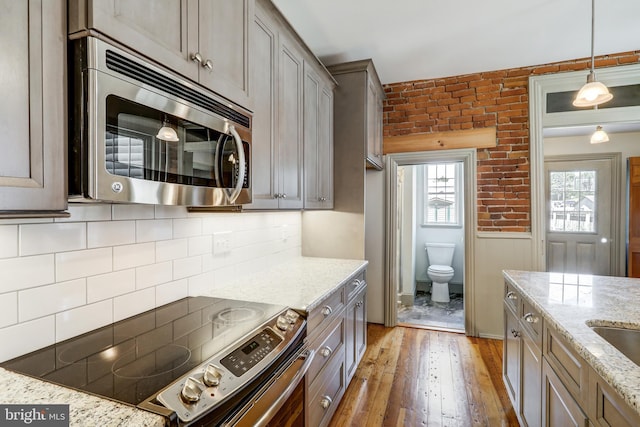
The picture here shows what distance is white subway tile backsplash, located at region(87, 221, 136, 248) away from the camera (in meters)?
1.17

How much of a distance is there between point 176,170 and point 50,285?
1.83ft

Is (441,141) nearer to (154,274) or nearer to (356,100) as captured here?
(356,100)

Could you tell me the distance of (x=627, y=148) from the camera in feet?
12.2

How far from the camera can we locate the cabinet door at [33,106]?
659 millimetres

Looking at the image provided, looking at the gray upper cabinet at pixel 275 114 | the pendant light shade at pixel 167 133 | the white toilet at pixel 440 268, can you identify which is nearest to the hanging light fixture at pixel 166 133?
the pendant light shade at pixel 167 133

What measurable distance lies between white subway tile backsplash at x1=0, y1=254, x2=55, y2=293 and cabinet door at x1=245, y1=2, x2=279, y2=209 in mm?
772

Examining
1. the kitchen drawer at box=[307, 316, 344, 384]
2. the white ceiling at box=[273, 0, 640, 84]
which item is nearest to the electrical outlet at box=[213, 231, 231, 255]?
the kitchen drawer at box=[307, 316, 344, 384]

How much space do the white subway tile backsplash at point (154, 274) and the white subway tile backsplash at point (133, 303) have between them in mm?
30

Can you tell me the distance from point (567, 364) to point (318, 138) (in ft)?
6.38

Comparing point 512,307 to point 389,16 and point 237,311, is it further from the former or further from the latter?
point 389,16

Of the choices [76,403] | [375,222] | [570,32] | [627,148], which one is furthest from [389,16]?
[627,148]

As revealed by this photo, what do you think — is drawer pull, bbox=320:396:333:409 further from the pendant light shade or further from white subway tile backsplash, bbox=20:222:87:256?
the pendant light shade

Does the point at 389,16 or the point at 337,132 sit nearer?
the point at 389,16

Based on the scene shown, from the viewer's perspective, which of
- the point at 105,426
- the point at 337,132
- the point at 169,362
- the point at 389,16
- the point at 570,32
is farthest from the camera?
the point at 337,132
